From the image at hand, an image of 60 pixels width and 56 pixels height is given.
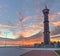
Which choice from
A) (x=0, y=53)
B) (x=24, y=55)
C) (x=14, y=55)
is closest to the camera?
(x=0, y=53)

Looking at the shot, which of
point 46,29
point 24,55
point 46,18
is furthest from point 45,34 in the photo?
point 24,55

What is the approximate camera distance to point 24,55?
44906 mm

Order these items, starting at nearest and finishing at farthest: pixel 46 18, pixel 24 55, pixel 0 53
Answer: pixel 0 53
pixel 24 55
pixel 46 18

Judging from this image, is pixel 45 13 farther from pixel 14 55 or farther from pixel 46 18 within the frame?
pixel 14 55

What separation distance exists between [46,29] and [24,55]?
8265cm

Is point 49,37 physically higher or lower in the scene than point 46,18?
lower

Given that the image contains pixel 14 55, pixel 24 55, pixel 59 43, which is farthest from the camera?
pixel 59 43

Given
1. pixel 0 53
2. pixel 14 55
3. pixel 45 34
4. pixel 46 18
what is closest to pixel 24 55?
pixel 14 55

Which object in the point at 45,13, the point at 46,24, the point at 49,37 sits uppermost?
Answer: the point at 45,13

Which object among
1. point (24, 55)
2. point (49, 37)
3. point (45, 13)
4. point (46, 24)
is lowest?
point (24, 55)

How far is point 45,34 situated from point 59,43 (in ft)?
37.7

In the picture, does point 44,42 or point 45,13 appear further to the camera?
point 45,13

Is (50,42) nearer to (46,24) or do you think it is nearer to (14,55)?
(46,24)

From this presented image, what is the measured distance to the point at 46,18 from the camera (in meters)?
132
